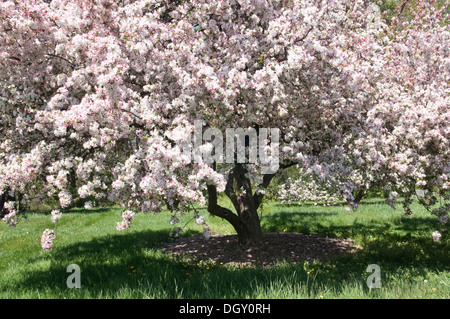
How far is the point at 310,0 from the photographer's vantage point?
7.62 metres

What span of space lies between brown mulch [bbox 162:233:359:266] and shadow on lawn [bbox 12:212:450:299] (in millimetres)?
789

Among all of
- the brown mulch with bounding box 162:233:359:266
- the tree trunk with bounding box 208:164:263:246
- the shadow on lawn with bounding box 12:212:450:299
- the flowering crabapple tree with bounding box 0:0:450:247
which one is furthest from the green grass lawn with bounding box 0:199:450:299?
the tree trunk with bounding box 208:164:263:246

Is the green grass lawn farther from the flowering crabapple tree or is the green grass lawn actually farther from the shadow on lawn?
the flowering crabapple tree

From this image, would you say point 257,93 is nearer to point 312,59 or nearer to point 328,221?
point 312,59

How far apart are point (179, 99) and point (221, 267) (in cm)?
373

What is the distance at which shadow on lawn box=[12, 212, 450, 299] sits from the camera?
5.56 metres

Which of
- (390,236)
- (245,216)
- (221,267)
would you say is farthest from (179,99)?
(390,236)

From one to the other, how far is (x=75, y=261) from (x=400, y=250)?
28.0ft

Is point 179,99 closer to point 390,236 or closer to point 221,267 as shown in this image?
point 221,267

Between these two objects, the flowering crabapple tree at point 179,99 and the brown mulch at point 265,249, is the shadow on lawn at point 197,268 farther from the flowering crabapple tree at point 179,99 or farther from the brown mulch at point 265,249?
the flowering crabapple tree at point 179,99

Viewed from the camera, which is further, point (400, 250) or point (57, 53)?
point (400, 250)

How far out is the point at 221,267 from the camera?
7387 millimetres
